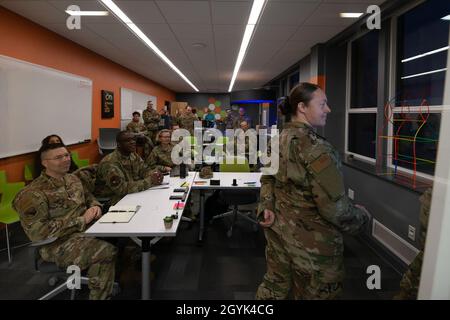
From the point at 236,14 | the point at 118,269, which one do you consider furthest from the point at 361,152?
the point at 118,269

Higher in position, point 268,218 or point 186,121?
point 186,121

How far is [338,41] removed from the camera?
15.8 ft

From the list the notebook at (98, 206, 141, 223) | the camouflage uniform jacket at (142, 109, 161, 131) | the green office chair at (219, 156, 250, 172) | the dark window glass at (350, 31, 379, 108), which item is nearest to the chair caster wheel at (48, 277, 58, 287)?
the notebook at (98, 206, 141, 223)

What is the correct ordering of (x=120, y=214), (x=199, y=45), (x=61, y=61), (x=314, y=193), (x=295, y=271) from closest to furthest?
(x=314, y=193) → (x=295, y=271) → (x=120, y=214) → (x=61, y=61) → (x=199, y=45)

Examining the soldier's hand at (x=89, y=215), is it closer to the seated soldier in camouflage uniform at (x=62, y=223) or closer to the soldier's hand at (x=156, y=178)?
the seated soldier in camouflage uniform at (x=62, y=223)

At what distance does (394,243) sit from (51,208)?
2.98 meters

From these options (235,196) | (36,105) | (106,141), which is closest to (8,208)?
(36,105)

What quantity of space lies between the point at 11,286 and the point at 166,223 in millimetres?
1632

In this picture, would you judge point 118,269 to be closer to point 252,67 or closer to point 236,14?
point 236,14

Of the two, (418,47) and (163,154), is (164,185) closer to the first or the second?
(163,154)

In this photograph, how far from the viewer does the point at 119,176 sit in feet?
9.76

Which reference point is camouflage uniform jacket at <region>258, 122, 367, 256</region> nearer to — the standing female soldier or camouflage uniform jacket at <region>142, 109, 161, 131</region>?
the standing female soldier

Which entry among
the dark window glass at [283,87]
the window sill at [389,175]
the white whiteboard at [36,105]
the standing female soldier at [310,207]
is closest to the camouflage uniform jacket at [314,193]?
the standing female soldier at [310,207]

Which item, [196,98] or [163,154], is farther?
[196,98]
